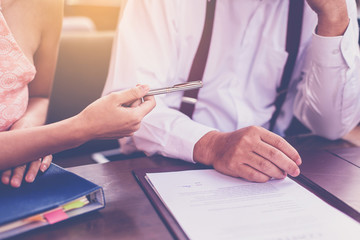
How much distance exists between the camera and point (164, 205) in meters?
0.61

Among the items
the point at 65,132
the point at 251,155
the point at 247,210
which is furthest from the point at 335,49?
the point at 65,132

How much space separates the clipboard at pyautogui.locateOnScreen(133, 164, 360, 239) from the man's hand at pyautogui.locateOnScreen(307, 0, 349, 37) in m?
0.49

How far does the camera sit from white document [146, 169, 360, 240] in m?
0.53

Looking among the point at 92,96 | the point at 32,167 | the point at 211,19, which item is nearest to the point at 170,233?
the point at 32,167

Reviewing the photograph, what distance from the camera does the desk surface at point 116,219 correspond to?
526mm

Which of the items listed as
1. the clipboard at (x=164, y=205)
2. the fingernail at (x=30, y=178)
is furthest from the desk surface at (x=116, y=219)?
the fingernail at (x=30, y=178)

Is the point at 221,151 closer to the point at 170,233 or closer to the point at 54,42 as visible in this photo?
the point at 170,233

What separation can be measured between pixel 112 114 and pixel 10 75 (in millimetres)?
351

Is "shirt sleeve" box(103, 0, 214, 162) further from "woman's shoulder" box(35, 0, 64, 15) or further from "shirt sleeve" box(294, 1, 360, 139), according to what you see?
"shirt sleeve" box(294, 1, 360, 139)

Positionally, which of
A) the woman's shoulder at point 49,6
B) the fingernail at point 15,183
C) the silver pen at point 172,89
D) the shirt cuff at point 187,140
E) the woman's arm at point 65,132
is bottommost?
the shirt cuff at point 187,140

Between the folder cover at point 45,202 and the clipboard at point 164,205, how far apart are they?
10 cm

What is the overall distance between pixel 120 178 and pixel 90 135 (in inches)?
4.9

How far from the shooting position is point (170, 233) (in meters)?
0.54

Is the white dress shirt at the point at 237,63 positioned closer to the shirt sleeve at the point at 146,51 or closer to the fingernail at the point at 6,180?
the shirt sleeve at the point at 146,51
